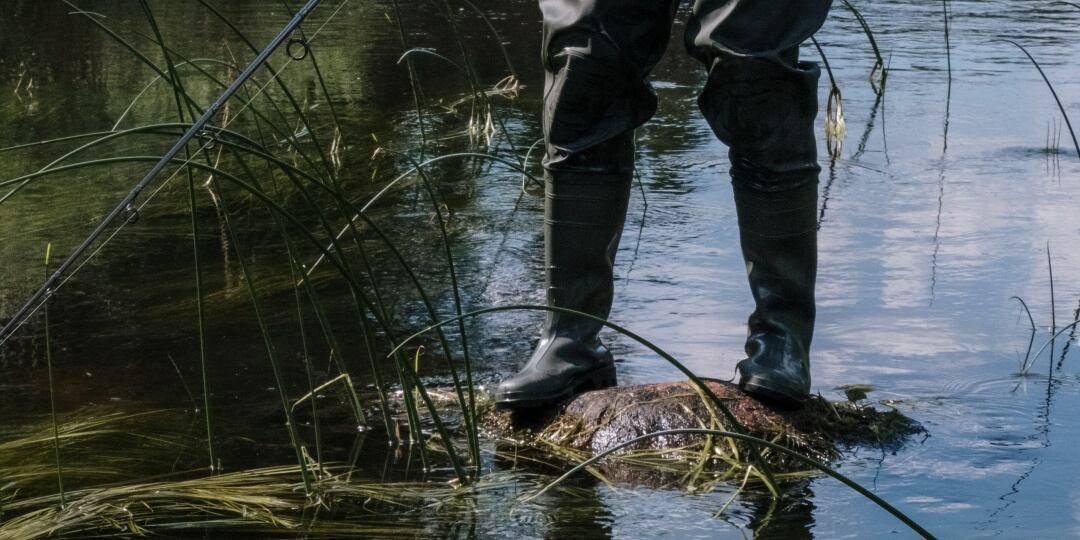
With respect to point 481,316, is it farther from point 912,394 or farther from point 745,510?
point 745,510

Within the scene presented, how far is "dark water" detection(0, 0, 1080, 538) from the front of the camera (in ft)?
7.52

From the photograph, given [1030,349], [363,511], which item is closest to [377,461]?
[363,511]

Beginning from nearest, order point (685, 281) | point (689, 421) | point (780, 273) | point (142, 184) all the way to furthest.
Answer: point (142, 184) → point (689, 421) → point (780, 273) → point (685, 281)

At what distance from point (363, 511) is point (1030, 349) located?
147 centimetres

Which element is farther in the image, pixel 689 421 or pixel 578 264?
pixel 578 264

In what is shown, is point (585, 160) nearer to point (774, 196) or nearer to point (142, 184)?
point (774, 196)

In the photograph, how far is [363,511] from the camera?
218cm

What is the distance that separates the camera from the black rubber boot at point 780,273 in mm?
2588

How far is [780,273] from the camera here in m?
2.62

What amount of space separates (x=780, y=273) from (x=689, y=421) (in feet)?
1.05

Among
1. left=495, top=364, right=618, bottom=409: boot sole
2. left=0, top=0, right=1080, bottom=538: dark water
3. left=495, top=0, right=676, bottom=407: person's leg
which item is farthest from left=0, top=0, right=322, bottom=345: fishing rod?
left=495, top=364, right=618, bottom=409: boot sole

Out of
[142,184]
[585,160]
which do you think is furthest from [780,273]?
[142,184]

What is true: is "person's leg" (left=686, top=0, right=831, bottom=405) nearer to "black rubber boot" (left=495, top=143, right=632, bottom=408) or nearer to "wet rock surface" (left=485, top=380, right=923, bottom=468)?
"wet rock surface" (left=485, top=380, right=923, bottom=468)

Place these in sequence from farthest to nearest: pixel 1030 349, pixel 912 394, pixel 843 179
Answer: pixel 843 179, pixel 1030 349, pixel 912 394
